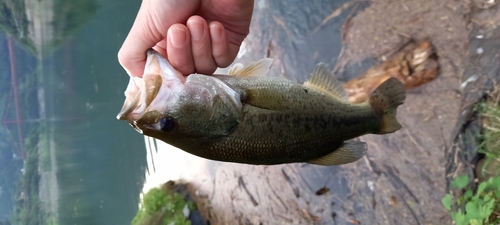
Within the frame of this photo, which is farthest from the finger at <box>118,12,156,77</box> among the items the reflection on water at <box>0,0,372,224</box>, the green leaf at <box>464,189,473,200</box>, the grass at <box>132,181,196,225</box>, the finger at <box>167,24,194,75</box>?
the reflection on water at <box>0,0,372,224</box>

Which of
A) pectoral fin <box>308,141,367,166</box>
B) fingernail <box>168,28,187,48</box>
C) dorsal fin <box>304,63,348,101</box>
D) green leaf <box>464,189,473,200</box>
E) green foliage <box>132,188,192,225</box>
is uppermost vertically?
fingernail <box>168,28,187,48</box>

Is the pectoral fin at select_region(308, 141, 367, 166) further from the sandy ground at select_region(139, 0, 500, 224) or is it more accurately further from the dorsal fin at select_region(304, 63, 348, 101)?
the sandy ground at select_region(139, 0, 500, 224)

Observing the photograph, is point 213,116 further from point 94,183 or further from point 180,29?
point 94,183

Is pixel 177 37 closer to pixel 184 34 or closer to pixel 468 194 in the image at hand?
pixel 184 34

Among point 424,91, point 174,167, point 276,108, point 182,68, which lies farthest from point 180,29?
point 174,167

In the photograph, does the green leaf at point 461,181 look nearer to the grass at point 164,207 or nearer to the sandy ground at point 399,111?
the sandy ground at point 399,111
